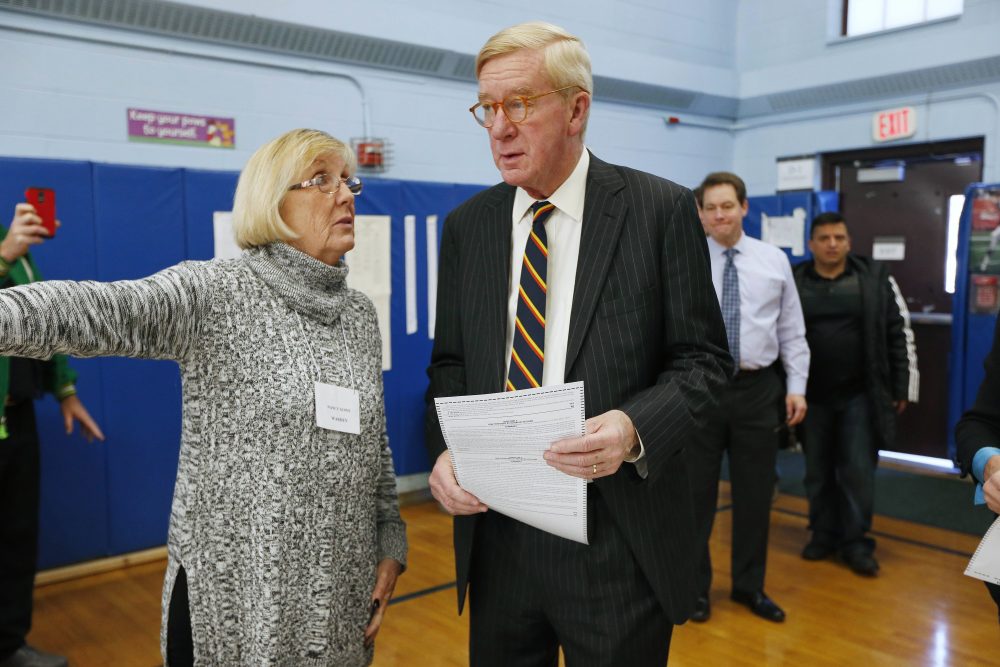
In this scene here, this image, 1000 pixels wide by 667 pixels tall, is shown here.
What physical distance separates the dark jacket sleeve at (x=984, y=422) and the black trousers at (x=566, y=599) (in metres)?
0.63

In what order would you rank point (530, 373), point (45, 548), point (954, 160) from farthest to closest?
point (954, 160) → point (45, 548) → point (530, 373)

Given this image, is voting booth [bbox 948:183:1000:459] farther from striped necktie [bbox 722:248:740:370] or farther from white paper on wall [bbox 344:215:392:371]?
white paper on wall [bbox 344:215:392:371]

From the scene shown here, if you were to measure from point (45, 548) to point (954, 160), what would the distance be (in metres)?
6.82

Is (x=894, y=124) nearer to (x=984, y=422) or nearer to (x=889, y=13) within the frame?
(x=889, y=13)

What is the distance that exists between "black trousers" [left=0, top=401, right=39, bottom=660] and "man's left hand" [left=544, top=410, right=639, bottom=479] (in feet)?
8.24

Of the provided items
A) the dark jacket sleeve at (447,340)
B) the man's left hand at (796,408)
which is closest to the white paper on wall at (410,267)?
the man's left hand at (796,408)

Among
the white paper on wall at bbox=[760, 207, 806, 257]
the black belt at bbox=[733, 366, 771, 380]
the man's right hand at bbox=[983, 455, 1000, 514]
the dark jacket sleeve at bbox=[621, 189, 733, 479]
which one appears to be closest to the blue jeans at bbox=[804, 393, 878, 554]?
the black belt at bbox=[733, 366, 771, 380]

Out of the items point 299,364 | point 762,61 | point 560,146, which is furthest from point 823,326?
point 762,61

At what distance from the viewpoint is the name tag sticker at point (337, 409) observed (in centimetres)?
149

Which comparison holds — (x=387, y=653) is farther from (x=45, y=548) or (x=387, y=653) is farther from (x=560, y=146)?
(x=560, y=146)

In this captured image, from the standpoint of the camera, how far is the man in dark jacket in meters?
4.19

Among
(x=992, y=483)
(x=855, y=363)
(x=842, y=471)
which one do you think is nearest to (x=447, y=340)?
(x=992, y=483)

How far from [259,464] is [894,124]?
22.3 ft

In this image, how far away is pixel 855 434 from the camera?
14.0ft
